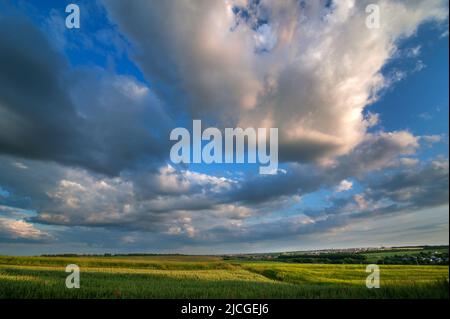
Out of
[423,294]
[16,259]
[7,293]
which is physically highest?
[423,294]

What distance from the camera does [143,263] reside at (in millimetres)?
51625

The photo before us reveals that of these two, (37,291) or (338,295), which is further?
(37,291)

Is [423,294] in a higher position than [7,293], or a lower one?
higher
